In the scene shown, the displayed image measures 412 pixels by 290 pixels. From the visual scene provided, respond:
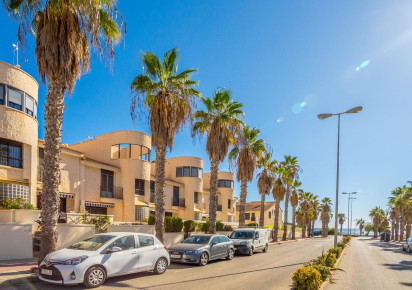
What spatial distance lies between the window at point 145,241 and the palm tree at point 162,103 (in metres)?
5.13

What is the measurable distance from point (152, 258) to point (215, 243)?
5125 millimetres

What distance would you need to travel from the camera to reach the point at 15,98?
17.7m

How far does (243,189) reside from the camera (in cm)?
2798

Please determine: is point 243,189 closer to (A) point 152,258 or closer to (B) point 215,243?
(B) point 215,243

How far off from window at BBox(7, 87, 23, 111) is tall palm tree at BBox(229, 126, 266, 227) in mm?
15948

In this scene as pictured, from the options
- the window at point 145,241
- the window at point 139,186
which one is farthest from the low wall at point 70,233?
the window at point 139,186

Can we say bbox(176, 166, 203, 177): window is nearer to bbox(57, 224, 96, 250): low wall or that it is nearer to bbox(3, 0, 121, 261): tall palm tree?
bbox(57, 224, 96, 250): low wall

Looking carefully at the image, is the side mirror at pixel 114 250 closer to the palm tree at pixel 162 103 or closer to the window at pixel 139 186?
the palm tree at pixel 162 103

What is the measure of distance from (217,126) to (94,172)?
36.2 ft

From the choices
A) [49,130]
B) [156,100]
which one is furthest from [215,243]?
[49,130]

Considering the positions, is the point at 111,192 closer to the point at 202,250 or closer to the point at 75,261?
the point at 202,250

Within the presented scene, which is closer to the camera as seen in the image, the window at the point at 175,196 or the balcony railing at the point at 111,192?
the balcony railing at the point at 111,192

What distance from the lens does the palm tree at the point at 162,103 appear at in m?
16.9

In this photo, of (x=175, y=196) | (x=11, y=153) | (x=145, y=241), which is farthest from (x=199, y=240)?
(x=175, y=196)
